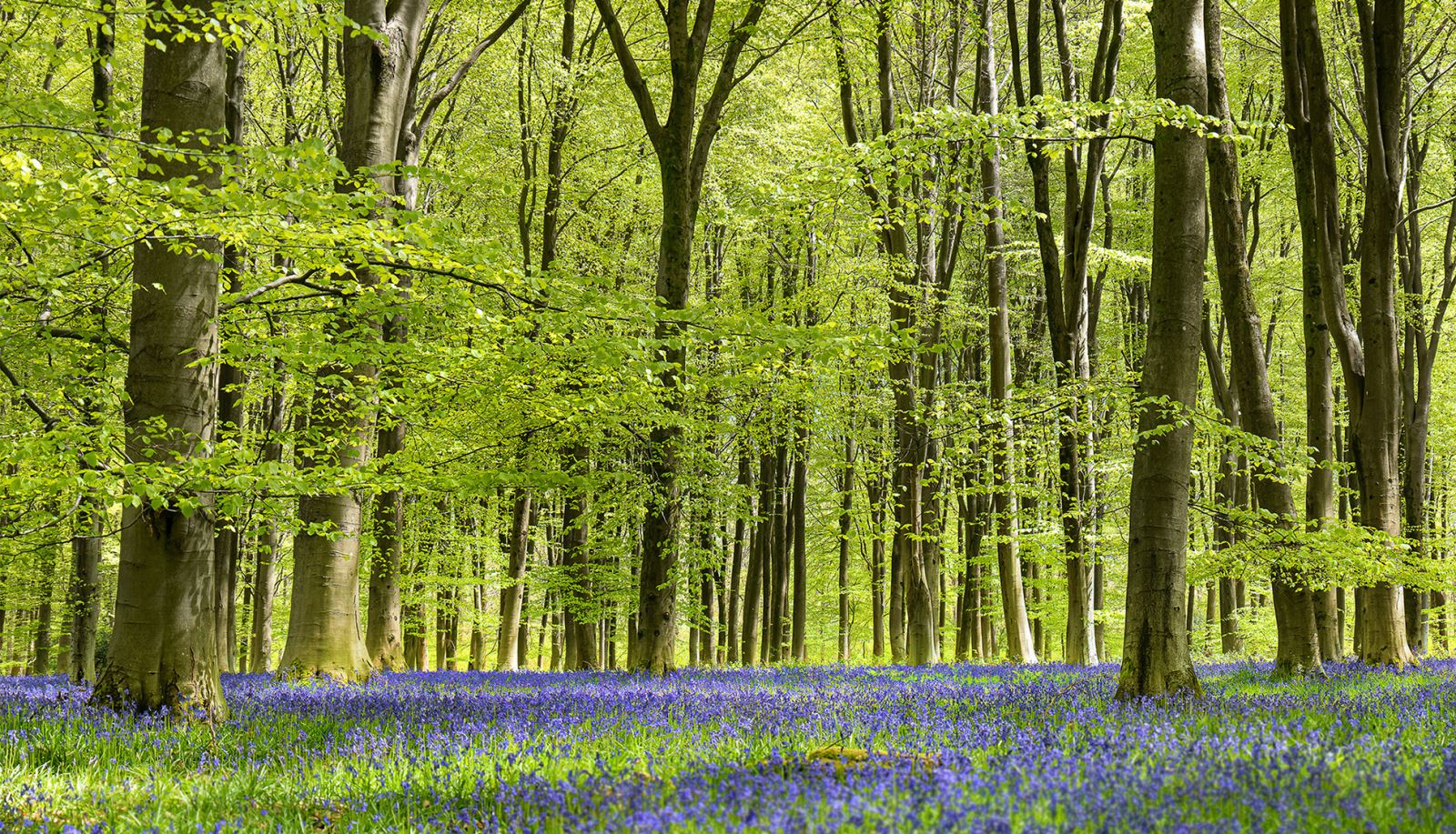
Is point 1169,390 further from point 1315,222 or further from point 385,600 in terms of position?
point 385,600

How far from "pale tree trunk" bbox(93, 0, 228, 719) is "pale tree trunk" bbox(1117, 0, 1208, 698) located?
271 inches

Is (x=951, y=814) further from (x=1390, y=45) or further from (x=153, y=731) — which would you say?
(x=1390, y=45)

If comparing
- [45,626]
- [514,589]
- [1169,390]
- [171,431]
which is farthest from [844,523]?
[45,626]

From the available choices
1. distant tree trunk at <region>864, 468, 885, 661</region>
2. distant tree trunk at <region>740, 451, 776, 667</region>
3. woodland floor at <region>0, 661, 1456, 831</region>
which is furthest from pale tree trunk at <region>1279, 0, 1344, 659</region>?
distant tree trunk at <region>740, 451, 776, 667</region>

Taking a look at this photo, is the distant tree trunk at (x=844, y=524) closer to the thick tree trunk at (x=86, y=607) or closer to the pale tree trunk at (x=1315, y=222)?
the pale tree trunk at (x=1315, y=222)

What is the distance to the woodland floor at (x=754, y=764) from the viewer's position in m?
3.19

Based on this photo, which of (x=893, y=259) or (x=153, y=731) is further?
(x=893, y=259)

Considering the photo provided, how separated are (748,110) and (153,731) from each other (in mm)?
18651

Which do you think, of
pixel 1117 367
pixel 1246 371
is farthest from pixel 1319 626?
pixel 1117 367

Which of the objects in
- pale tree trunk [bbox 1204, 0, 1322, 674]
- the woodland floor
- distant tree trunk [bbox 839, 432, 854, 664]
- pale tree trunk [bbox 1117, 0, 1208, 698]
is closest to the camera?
the woodland floor

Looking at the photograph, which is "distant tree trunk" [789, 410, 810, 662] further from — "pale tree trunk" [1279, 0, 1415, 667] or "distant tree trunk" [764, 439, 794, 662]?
→ "pale tree trunk" [1279, 0, 1415, 667]

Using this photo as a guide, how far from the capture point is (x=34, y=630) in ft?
91.7

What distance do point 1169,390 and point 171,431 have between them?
750 cm

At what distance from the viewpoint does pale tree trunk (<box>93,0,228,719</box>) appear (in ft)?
21.0
